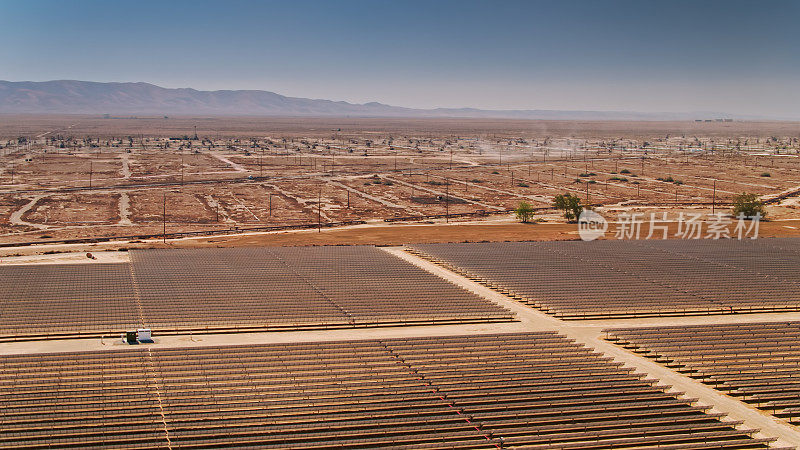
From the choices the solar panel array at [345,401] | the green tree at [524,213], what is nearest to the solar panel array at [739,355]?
the solar panel array at [345,401]

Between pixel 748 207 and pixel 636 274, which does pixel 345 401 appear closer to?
pixel 636 274

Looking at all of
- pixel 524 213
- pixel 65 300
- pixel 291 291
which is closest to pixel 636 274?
pixel 291 291

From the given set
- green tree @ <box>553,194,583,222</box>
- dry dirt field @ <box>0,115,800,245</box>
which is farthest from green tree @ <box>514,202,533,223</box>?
green tree @ <box>553,194,583,222</box>

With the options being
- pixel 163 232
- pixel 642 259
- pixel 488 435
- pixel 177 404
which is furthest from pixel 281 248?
pixel 488 435
